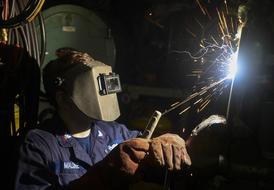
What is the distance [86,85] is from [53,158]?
0.43 metres

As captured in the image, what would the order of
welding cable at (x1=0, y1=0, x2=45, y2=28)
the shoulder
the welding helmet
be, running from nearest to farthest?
the shoulder
the welding helmet
welding cable at (x1=0, y1=0, x2=45, y2=28)

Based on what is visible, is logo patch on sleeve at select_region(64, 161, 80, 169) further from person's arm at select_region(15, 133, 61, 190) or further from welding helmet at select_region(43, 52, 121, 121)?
welding helmet at select_region(43, 52, 121, 121)

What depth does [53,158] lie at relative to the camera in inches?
77.0

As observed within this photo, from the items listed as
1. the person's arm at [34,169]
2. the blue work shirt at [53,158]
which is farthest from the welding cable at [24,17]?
the person's arm at [34,169]

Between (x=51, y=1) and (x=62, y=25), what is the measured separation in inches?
33.4

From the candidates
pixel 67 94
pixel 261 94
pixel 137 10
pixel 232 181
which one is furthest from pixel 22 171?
pixel 137 10

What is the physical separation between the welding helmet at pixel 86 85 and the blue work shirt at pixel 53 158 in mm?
184

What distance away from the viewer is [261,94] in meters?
1.40

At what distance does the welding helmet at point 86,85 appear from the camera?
2.07m

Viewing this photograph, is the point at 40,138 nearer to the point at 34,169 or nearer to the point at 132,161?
the point at 34,169

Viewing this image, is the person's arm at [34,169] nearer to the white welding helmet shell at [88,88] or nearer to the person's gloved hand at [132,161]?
the person's gloved hand at [132,161]

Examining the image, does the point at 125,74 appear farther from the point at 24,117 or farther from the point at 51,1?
the point at 24,117

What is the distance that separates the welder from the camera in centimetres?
178

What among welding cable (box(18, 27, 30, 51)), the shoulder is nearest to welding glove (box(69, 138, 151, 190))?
the shoulder
